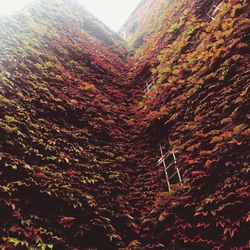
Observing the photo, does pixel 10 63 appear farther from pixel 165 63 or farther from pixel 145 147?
pixel 165 63

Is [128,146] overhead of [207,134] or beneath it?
beneath

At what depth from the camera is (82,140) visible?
322 inches

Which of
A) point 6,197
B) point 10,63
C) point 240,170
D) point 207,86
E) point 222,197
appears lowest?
point 6,197

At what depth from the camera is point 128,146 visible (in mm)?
9250

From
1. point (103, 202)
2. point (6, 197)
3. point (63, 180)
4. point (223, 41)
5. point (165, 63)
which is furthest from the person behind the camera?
point (165, 63)

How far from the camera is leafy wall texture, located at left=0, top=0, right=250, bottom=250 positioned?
17.4 ft

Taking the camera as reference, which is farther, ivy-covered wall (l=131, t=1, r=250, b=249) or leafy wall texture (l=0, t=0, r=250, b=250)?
leafy wall texture (l=0, t=0, r=250, b=250)

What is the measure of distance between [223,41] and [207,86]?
4.62 feet

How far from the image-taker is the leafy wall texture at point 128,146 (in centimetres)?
532

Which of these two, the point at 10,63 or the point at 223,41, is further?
the point at 10,63

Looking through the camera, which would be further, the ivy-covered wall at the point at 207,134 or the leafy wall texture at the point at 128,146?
the leafy wall texture at the point at 128,146

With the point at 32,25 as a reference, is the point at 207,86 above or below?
above

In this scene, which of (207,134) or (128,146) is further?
(128,146)

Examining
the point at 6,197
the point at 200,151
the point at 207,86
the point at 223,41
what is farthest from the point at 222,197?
the point at 223,41
